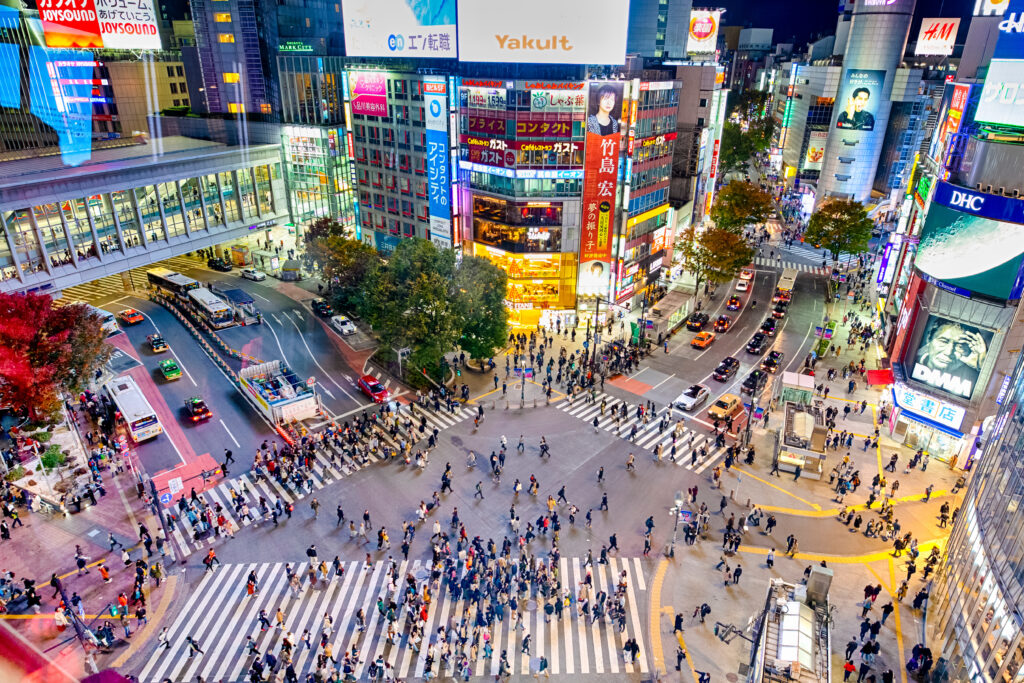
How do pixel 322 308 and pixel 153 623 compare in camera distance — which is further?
pixel 322 308

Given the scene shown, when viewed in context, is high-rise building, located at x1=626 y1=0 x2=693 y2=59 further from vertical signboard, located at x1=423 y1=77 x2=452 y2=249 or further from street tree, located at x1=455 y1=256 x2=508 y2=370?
street tree, located at x1=455 y1=256 x2=508 y2=370

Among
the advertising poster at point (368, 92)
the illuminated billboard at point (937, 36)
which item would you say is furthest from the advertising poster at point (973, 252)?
the illuminated billboard at point (937, 36)

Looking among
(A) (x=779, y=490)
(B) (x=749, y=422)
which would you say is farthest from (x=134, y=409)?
(A) (x=779, y=490)

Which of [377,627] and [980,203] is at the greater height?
[980,203]

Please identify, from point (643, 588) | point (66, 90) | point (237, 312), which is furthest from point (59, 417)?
point (66, 90)

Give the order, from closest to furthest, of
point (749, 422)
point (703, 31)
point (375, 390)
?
point (749, 422) → point (375, 390) → point (703, 31)

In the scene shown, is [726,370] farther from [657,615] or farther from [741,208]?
[741,208]

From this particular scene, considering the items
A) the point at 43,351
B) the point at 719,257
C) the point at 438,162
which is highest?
the point at 438,162

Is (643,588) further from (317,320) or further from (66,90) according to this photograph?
(66,90)
